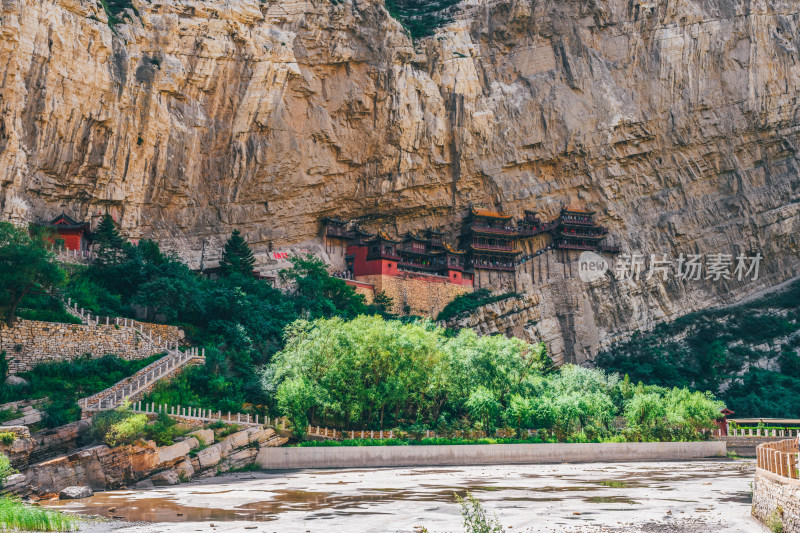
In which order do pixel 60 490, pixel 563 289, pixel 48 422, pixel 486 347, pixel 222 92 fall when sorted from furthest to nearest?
1. pixel 563 289
2. pixel 222 92
3. pixel 486 347
4. pixel 48 422
5. pixel 60 490

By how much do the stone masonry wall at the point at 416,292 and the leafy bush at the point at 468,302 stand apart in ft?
1.72

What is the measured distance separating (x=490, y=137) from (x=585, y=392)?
21.1 m

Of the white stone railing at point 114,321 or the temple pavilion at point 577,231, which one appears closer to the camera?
the white stone railing at point 114,321

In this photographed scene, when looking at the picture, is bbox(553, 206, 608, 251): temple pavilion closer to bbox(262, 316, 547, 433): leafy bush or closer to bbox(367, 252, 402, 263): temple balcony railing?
bbox(367, 252, 402, 263): temple balcony railing

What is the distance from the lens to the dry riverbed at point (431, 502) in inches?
542

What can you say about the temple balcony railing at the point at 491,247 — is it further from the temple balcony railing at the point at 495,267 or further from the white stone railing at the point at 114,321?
the white stone railing at the point at 114,321

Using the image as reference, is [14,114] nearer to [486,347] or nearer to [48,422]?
[48,422]

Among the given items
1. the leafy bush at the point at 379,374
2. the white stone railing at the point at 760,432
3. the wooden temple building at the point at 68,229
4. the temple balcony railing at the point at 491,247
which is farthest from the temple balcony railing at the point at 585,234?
the wooden temple building at the point at 68,229

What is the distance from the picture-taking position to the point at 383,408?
29141 mm

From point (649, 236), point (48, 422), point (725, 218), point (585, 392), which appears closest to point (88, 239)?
point (48, 422)

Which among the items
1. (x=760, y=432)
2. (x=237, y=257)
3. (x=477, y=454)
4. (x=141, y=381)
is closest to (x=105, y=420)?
(x=141, y=381)

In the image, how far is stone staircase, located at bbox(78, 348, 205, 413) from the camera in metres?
24.4

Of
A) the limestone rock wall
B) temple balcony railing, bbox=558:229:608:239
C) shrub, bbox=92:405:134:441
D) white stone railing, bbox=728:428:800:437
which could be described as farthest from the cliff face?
the limestone rock wall

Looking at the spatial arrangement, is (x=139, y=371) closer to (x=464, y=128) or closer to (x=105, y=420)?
(x=105, y=420)
